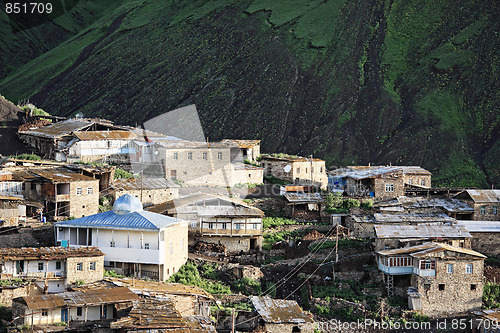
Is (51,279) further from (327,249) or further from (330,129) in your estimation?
(330,129)

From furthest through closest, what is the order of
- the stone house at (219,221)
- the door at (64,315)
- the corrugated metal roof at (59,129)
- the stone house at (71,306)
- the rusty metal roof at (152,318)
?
the corrugated metal roof at (59,129)
the stone house at (219,221)
the door at (64,315)
the stone house at (71,306)
the rusty metal roof at (152,318)

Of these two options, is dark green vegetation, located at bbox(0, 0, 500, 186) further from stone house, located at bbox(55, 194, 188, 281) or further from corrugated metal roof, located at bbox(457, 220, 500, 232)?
stone house, located at bbox(55, 194, 188, 281)

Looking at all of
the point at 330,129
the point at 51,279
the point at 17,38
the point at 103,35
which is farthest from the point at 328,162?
the point at 17,38

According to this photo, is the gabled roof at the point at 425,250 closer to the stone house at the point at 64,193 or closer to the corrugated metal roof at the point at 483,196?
the corrugated metal roof at the point at 483,196

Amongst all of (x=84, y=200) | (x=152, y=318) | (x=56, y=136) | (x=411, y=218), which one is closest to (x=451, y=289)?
(x=411, y=218)

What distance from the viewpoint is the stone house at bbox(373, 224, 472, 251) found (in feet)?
128

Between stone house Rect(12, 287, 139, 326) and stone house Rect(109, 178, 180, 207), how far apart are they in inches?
527

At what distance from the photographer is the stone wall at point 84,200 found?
39.2 meters

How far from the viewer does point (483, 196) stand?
46.3m

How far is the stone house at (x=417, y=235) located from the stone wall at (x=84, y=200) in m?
13.5

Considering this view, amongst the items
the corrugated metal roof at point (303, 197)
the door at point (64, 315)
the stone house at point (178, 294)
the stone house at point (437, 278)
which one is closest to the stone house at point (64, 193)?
the stone house at point (178, 294)

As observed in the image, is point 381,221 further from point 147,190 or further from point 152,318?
point 152,318

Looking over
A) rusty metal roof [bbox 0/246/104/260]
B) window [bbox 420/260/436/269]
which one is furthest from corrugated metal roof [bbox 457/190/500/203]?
rusty metal roof [bbox 0/246/104/260]

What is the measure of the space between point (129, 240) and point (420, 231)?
14.2 m
